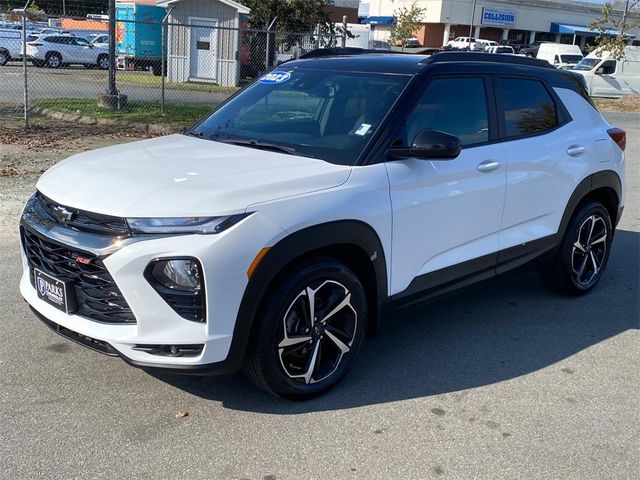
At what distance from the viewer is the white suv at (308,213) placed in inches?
129

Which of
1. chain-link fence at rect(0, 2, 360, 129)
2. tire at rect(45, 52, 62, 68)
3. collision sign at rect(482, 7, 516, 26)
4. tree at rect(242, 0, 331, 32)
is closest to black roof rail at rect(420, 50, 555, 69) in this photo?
chain-link fence at rect(0, 2, 360, 129)

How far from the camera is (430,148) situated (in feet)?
12.8

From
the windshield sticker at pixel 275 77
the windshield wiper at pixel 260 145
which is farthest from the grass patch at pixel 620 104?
the windshield wiper at pixel 260 145

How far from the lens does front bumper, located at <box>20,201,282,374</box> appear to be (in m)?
3.20

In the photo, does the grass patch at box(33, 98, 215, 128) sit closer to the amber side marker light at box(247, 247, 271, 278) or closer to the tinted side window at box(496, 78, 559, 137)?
the tinted side window at box(496, 78, 559, 137)

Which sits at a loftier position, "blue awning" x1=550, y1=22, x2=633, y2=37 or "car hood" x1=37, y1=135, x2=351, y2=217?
"blue awning" x1=550, y1=22, x2=633, y2=37

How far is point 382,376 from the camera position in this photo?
421cm

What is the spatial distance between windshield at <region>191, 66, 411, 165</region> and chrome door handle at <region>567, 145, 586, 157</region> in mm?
1721

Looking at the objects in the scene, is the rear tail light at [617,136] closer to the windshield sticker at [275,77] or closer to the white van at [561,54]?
the windshield sticker at [275,77]

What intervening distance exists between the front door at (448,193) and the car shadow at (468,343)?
0.30 metres

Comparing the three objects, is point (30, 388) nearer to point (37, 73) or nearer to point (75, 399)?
point (75, 399)

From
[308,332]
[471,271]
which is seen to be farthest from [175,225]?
[471,271]

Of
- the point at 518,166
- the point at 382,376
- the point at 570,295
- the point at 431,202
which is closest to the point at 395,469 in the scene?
the point at 382,376

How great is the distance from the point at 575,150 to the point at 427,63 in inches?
64.4
